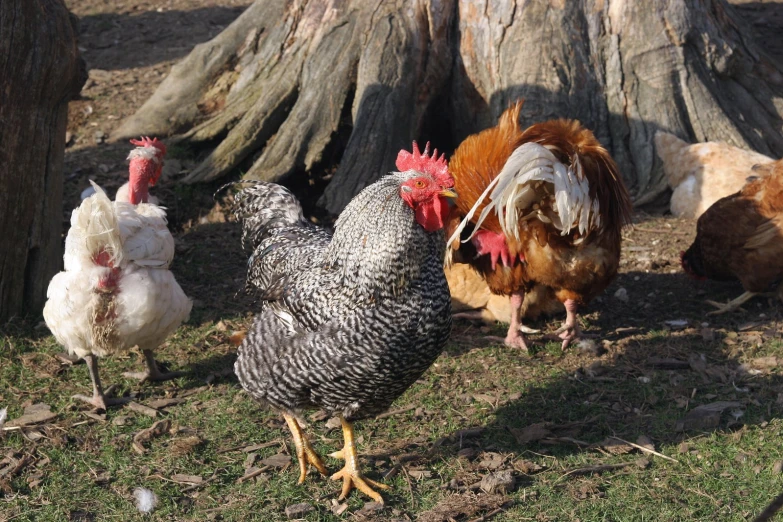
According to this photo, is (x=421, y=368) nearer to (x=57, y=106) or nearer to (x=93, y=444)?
(x=93, y=444)

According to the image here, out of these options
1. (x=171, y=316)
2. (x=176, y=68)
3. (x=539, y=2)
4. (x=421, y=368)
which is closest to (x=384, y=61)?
(x=539, y=2)

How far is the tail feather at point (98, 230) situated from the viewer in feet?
16.0

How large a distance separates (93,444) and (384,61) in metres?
4.49

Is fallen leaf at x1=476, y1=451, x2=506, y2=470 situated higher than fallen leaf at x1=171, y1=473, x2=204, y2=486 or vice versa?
fallen leaf at x1=476, y1=451, x2=506, y2=470

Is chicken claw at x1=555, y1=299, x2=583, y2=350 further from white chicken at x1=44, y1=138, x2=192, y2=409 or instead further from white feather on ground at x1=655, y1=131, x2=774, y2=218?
white chicken at x1=44, y1=138, x2=192, y2=409

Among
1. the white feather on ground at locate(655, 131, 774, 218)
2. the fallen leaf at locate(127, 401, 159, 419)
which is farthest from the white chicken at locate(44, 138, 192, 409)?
the white feather on ground at locate(655, 131, 774, 218)

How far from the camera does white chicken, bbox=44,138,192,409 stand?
16.3ft

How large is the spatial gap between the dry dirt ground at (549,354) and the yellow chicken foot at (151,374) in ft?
0.89

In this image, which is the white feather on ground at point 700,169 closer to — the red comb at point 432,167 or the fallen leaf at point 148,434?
the red comb at point 432,167

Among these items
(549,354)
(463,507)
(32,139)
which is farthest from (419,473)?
(32,139)

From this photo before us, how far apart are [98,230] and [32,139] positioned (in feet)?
5.38

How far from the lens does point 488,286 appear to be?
20.5 ft

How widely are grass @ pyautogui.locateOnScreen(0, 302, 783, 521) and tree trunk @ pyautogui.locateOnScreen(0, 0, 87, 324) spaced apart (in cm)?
46

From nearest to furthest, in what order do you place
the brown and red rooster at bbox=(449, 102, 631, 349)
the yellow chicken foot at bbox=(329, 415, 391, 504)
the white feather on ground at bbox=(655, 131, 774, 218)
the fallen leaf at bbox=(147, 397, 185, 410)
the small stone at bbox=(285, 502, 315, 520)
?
the small stone at bbox=(285, 502, 315, 520) → the yellow chicken foot at bbox=(329, 415, 391, 504) → the brown and red rooster at bbox=(449, 102, 631, 349) → the fallen leaf at bbox=(147, 397, 185, 410) → the white feather on ground at bbox=(655, 131, 774, 218)
